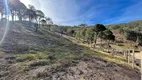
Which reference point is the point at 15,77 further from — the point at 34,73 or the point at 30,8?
the point at 30,8

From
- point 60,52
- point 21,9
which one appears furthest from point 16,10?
point 60,52

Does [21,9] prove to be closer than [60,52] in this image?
No

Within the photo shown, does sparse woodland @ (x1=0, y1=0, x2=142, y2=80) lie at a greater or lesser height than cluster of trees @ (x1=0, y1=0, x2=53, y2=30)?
lesser

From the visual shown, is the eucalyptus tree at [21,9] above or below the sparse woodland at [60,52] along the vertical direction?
above

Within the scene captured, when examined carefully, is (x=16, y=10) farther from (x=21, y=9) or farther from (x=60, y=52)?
(x=60, y=52)

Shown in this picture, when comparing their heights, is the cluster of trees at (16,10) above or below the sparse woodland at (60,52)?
above

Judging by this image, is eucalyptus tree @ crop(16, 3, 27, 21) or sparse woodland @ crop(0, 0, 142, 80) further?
eucalyptus tree @ crop(16, 3, 27, 21)

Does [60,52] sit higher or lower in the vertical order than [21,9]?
lower

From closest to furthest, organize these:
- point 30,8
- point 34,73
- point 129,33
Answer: point 34,73 → point 30,8 → point 129,33

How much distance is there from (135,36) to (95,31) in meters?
29.2

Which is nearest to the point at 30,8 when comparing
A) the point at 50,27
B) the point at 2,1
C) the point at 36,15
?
the point at 36,15

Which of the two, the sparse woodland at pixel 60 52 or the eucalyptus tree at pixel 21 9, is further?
the eucalyptus tree at pixel 21 9

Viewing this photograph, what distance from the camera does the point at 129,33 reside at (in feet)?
177

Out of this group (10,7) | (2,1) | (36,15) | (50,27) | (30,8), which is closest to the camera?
(2,1)
